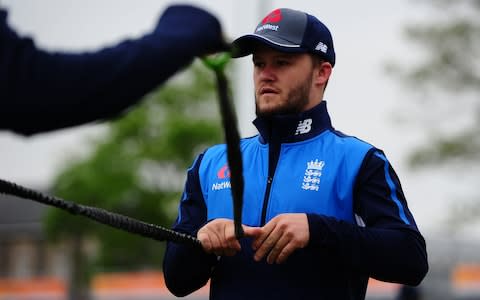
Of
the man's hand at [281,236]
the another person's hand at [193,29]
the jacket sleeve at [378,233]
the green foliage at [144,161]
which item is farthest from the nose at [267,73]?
the green foliage at [144,161]

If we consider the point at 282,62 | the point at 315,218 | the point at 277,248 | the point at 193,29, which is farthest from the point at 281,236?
the point at 193,29

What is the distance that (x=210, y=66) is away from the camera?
2516 millimetres

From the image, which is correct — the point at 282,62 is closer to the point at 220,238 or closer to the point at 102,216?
the point at 220,238

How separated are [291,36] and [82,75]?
5.02 feet

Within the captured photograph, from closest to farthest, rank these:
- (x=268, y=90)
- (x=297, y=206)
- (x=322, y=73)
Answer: (x=297, y=206)
(x=268, y=90)
(x=322, y=73)

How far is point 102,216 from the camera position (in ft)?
9.88

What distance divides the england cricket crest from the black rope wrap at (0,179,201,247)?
462 mm

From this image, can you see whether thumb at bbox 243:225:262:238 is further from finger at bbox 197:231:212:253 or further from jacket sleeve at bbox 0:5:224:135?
jacket sleeve at bbox 0:5:224:135

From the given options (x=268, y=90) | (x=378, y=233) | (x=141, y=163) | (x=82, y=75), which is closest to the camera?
(x=82, y=75)

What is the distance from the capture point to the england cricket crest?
3.55m

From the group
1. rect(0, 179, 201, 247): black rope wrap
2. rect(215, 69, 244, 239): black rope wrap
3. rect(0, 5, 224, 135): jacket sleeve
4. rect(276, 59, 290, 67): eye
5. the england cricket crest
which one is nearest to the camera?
rect(0, 5, 224, 135): jacket sleeve

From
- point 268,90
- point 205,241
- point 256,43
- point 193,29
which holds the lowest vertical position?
point 205,241

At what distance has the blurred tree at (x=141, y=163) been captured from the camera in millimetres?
35625

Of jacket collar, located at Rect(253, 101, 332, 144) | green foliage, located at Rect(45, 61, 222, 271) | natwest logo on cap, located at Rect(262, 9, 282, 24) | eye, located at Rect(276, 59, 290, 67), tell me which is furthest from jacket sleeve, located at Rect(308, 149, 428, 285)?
green foliage, located at Rect(45, 61, 222, 271)
